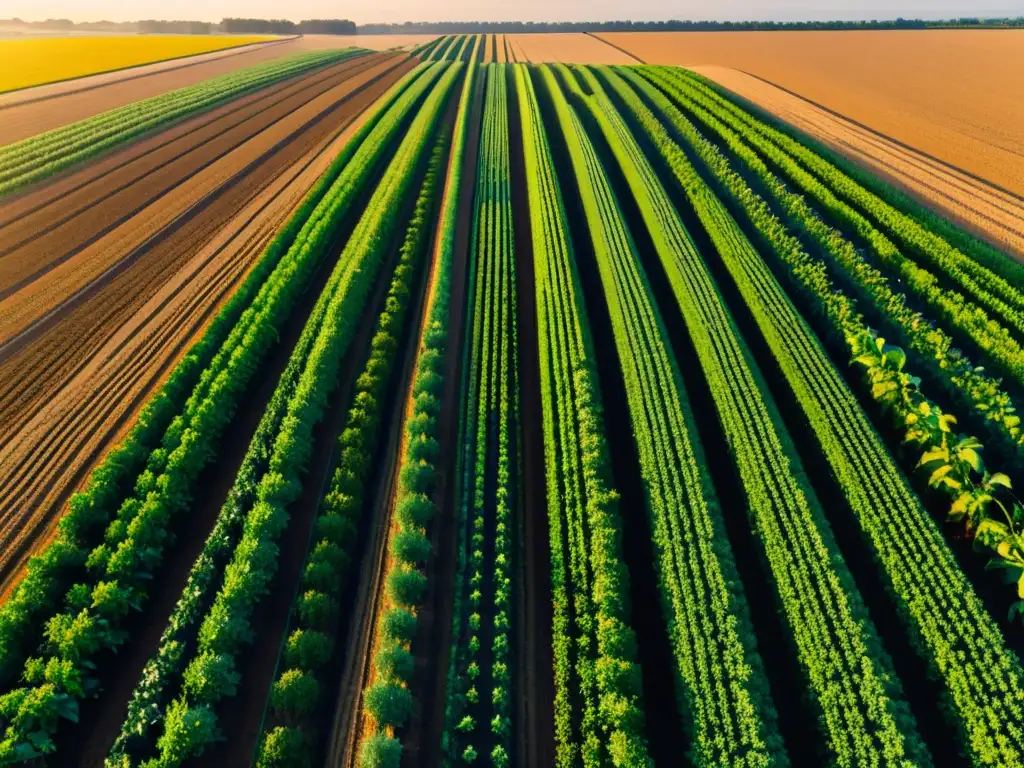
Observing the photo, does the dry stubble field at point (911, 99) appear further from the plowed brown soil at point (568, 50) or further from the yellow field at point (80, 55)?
the yellow field at point (80, 55)

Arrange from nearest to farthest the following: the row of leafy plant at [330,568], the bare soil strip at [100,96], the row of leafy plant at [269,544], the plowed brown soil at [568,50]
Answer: the row of leafy plant at [269,544] → the row of leafy plant at [330,568] → the bare soil strip at [100,96] → the plowed brown soil at [568,50]

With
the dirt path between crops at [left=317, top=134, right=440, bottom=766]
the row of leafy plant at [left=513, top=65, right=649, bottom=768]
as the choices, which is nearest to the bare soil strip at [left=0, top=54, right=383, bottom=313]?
the dirt path between crops at [left=317, top=134, right=440, bottom=766]

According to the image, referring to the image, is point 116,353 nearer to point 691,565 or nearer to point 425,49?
point 691,565

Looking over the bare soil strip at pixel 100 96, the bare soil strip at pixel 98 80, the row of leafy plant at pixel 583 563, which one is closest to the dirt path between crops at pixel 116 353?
the row of leafy plant at pixel 583 563

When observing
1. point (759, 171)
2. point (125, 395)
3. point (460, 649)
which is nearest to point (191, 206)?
point (125, 395)

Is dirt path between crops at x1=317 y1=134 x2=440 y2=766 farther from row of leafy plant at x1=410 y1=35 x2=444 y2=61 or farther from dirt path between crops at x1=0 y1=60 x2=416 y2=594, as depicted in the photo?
row of leafy plant at x1=410 y1=35 x2=444 y2=61

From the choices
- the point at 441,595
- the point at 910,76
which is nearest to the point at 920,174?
the point at 910,76
